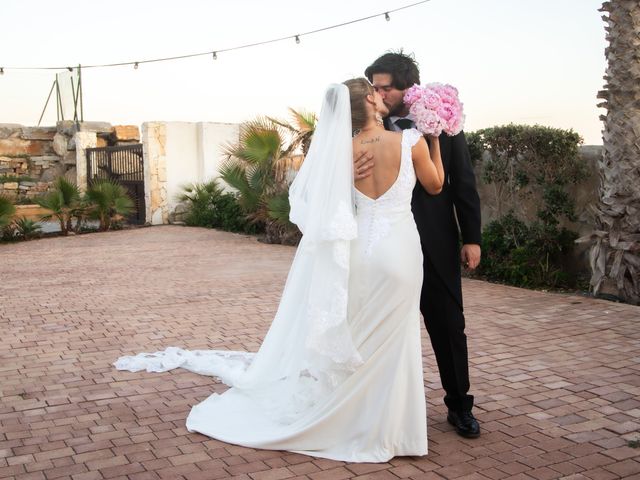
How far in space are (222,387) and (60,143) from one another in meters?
21.8

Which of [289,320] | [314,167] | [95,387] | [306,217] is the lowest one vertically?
[95,387]

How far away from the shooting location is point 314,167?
160 inches

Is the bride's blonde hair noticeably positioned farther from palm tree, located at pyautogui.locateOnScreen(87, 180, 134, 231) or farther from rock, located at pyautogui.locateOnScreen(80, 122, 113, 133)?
rock, located at pyautogui.locateOnScreen(80, 122, 113, 133)

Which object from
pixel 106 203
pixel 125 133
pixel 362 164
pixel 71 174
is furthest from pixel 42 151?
pixel 362 164

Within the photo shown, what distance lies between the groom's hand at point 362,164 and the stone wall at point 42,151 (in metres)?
20.6

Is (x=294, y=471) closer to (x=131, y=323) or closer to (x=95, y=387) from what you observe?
(x=95, y=387)

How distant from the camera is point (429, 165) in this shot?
383cm

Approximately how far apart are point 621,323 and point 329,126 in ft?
14.0

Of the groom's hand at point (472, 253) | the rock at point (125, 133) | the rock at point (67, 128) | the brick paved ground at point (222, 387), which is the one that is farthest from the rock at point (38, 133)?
the groom's hand at point (472, 253)

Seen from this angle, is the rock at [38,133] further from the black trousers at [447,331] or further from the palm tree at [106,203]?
the black trousers at [447,331]

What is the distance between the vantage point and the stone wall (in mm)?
23969

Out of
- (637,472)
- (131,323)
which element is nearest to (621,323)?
(637,472)

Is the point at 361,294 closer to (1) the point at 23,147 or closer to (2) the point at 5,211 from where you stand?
(2) the point at 5,211

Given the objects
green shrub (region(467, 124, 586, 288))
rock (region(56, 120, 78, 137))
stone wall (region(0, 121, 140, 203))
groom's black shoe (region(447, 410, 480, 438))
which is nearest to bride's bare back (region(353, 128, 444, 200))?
groom's black shoe (region(447, 410, 480, 438))
